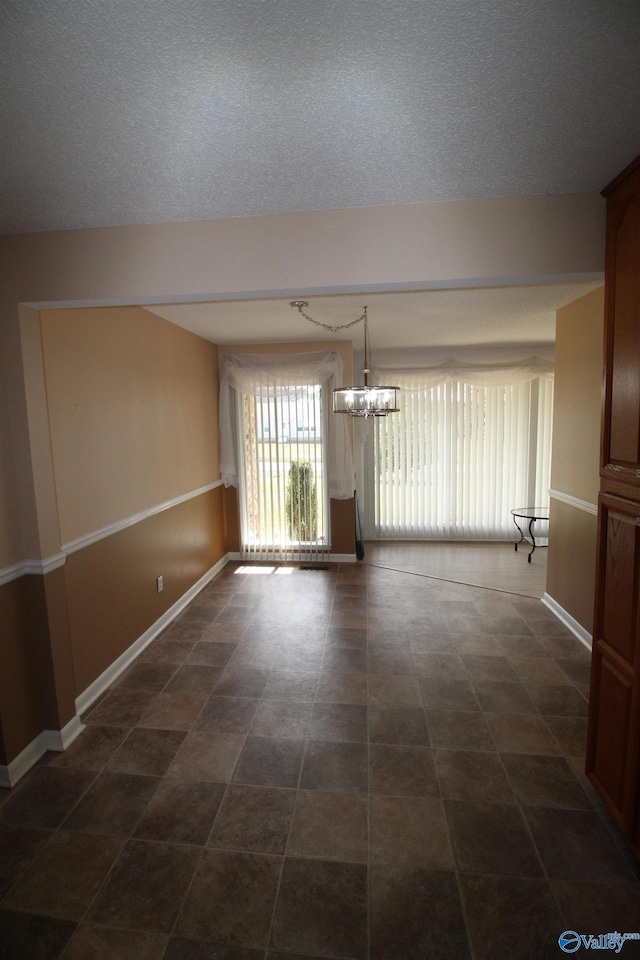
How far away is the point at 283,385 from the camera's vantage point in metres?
4.87

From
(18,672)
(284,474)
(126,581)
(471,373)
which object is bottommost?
(18,672)

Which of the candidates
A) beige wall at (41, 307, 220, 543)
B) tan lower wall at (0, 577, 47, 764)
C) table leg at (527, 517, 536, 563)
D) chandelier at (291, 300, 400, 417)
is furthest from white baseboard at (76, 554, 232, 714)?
table leg at (527, 517, 536, 563)

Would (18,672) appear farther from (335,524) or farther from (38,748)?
(335,524)

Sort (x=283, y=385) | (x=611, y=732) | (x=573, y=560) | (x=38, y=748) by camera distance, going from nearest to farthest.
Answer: (x=611, y=732), (x=38, y=748), (x=573, y=560), (x=283, y=385)

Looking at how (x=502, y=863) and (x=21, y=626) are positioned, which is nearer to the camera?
(x=502, y=863)

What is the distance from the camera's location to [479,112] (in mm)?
1274

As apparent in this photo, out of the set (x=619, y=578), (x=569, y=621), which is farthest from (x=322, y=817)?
(x=569, y=621)

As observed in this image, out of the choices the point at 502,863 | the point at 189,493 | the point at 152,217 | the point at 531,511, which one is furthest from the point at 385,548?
the point at 152,217

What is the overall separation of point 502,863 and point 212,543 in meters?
3.67

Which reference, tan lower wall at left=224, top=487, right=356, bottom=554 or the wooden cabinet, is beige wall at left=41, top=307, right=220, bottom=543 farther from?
the wooden cabinet

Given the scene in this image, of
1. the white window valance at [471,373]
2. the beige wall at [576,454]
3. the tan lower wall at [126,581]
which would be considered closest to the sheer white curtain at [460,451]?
the white window valance at [471,373]

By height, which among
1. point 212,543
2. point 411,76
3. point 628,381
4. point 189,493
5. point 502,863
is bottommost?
point 502,863

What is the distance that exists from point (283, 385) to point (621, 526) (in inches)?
146

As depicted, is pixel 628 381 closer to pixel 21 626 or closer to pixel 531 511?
pixel 21 626
